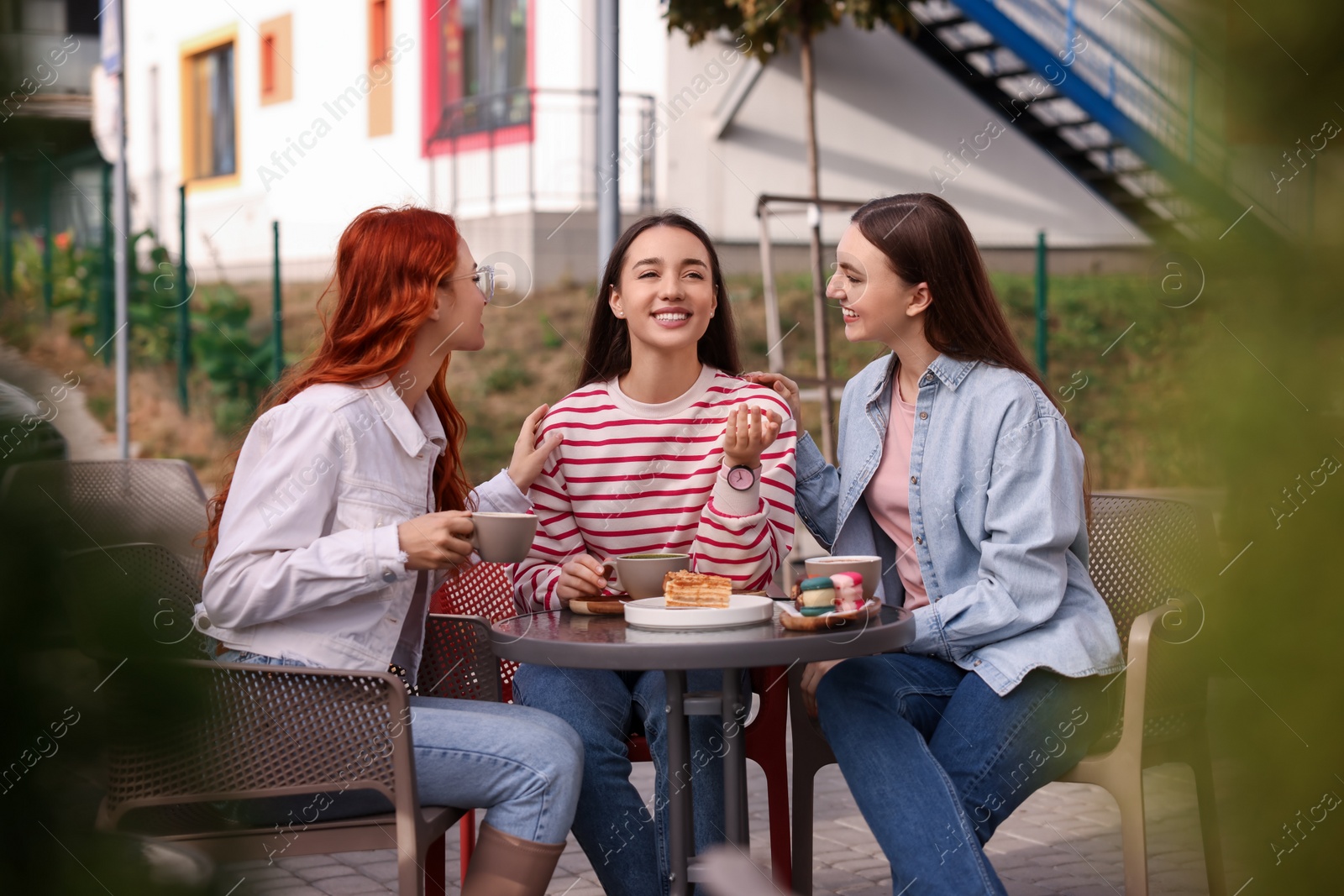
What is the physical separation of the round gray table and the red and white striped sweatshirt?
354mm

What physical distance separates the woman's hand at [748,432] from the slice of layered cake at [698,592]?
360 millimetres

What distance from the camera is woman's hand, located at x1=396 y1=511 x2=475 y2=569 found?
2287mm

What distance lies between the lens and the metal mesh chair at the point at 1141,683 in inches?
22.0

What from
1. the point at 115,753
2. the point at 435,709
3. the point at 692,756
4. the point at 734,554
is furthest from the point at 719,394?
the point at 115,753

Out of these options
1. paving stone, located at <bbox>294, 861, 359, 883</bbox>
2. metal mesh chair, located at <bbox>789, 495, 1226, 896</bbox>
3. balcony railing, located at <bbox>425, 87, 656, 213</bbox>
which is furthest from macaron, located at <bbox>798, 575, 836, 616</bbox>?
balcony railing, located at <bbox>425, 87, 656, 213</bbox>

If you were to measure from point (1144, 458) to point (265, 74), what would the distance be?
15.2 m

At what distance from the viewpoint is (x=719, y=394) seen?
3.10m

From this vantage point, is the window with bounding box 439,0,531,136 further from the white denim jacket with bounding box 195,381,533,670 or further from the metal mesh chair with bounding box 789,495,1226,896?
the white denim jacket with bounding box 195,381,533,670

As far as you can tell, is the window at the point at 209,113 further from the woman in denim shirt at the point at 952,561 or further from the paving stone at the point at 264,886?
the paving stone at the point at 264,886

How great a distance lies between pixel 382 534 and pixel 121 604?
66.4 inches

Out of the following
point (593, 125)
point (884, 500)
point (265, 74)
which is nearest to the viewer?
point (884, 500)

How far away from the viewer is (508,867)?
2.25 m

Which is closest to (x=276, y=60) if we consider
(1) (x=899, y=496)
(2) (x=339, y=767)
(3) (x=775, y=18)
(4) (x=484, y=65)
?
(4) (x=484, y=65)

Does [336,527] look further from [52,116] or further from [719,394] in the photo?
[52,116]
